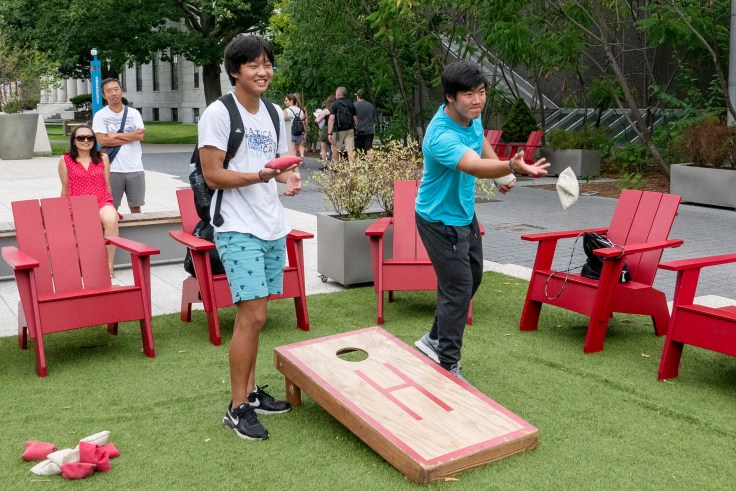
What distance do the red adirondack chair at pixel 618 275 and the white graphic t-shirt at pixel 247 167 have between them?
2412 millimetres

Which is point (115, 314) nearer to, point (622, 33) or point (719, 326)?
point (719, 326)

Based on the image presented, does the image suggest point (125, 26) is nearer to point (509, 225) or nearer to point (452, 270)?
point (509, 225)

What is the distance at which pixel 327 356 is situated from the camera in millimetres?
4844

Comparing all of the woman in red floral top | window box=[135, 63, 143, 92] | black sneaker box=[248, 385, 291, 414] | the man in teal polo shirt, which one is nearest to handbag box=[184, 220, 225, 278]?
the woman in red floral top

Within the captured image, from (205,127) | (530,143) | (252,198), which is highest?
(205,127)

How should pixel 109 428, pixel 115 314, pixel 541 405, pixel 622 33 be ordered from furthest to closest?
pixel 622 33 < pixel 115 314 < pixel 541 405 < pixel 109 428

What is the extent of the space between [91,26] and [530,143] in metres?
19.3

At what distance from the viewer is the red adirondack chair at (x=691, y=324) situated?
498 cm

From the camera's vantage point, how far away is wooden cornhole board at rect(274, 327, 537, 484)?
3.90 metres

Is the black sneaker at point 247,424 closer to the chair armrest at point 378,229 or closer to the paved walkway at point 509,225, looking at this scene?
the chair armrest at point 378,229

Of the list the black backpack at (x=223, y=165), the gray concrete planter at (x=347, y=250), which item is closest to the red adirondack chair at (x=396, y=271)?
the gray concrete planter at (x=347, y=250)

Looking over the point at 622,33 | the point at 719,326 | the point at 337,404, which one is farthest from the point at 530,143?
the point at 337,404

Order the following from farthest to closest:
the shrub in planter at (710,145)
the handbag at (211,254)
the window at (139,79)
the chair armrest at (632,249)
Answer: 1. the window at (139,79)
2. the shrub in planter at (710,145)
3. the handbag at (211,254)
4. the chair armrest at (632,249)

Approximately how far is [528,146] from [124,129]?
1122 centimetres
